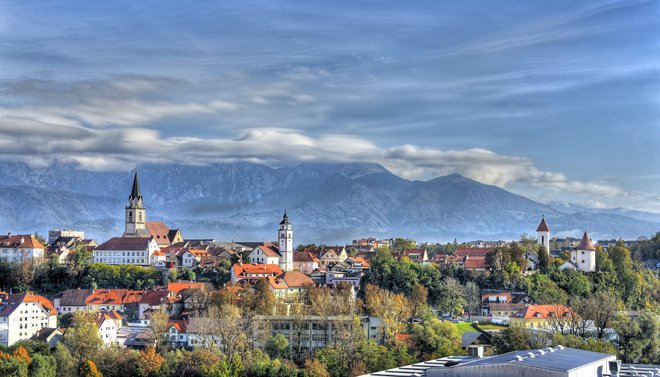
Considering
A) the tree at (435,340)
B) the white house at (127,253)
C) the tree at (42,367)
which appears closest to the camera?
the tree at (42,367)

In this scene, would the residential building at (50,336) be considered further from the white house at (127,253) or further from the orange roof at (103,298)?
the white house at (127,253)

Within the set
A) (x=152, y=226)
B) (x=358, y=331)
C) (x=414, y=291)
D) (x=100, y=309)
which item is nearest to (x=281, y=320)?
(x=358, y=331)

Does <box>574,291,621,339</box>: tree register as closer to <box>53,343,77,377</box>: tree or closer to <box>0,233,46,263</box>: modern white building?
<box>53,343,77,377</box>: tree

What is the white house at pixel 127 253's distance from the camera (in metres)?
106

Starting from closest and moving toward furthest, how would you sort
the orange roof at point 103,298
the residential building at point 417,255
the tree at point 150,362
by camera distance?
1. the tree at point 150,362
2. the orange roof at point 103,298
3. the residential building at point 417,255

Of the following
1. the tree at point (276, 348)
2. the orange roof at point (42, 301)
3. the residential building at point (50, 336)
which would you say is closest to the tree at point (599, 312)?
the tree at point (276, 348)

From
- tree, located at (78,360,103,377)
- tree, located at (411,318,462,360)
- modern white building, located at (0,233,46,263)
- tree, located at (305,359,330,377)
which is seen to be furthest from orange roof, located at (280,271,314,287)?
tree, located at (78,360,103,377)

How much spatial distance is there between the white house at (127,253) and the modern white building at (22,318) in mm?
23296

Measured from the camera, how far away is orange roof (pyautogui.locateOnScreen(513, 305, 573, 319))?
77312mm

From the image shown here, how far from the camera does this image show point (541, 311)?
8050 centimetres

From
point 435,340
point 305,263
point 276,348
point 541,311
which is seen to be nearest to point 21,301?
point 276,348

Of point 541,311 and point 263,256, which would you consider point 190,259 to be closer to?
point 263,256

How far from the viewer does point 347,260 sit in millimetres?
108438

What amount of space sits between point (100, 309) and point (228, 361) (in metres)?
28.5
